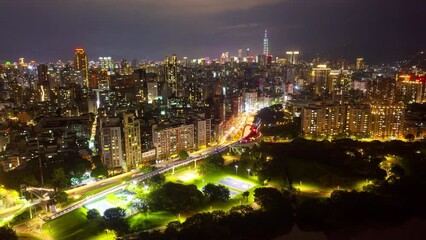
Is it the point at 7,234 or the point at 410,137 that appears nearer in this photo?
the point at 7,234

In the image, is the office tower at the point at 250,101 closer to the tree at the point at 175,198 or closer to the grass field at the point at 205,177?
the grass field at the point at 205,177

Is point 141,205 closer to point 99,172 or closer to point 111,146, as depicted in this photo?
point 99,172

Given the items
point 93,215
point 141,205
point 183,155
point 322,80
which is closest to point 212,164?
point 183,155

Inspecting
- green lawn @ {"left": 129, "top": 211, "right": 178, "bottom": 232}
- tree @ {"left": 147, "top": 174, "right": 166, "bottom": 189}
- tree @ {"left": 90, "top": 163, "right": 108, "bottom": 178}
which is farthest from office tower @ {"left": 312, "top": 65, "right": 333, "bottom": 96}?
green lawn @ {"left": 129, "top": 211, "right": 178, "bottom": 232}

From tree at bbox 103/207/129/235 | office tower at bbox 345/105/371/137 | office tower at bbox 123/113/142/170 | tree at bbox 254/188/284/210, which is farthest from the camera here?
office tower at bbox 345/105/371/137

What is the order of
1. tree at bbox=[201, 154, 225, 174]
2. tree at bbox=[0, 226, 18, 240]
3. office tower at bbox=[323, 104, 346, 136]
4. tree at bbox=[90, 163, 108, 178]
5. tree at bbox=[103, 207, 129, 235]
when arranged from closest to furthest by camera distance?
tree at bbox=[0, 226, 18, 240] → tree at bbox=[103, 207, 129, 235] → tree at bbox=[90, 163, 108, 178] → tree at bbox=[201, 154, 225, 174] → office tower at bbox=[323, 104, 346, 136]

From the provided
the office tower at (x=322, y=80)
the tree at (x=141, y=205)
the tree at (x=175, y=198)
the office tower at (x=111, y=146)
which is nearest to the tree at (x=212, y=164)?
the tree at (x=175, y=198)

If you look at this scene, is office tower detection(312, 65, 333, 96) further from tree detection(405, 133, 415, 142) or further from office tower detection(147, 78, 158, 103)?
tree detection(405, 133, 415, 142)

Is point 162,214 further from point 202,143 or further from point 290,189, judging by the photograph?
point 202,143
